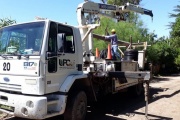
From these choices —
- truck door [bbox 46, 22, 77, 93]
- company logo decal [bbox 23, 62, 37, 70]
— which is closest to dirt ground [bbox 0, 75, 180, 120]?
truck door [bbox 46, 22, 77, 93]

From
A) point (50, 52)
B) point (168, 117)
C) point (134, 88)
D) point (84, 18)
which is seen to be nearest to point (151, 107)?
point (168, 117)

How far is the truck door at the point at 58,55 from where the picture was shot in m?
6.07

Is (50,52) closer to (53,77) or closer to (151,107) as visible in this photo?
(53,77)

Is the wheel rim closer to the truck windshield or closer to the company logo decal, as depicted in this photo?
the company logo decal

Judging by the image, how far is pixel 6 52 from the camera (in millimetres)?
6500

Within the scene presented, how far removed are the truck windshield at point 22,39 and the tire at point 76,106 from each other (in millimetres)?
1579

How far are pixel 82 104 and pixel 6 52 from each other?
7.74ft

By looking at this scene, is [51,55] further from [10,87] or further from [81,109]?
[81,109]

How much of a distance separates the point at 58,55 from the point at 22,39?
0.98 meters

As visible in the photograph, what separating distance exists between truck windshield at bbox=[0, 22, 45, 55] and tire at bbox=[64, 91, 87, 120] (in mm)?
1579

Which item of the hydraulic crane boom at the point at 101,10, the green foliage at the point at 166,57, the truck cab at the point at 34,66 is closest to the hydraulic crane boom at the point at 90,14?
the hydraulic crane boom at the point at 101,10

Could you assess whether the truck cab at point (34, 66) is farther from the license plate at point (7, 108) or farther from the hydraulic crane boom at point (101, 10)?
the hydraulic crane boom at point (101, 10)

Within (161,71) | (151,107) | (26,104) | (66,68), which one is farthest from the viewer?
(161,71)

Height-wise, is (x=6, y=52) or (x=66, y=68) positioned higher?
(x=6, y=52)
